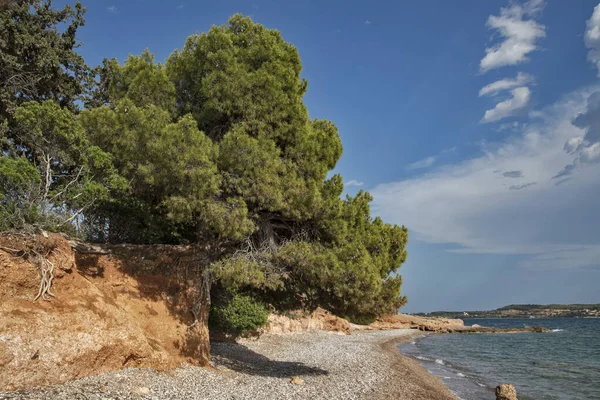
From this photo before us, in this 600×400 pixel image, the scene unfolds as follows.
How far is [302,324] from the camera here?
34594 millimetres

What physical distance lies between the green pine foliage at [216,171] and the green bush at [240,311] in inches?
92.6

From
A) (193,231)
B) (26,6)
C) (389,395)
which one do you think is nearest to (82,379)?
(193,231)

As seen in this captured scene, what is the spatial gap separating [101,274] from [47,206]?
8.97 feet

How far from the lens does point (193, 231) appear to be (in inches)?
588

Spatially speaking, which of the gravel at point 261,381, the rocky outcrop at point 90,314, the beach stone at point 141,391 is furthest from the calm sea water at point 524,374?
the beach stone at point 141,391

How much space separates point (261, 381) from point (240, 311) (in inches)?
247

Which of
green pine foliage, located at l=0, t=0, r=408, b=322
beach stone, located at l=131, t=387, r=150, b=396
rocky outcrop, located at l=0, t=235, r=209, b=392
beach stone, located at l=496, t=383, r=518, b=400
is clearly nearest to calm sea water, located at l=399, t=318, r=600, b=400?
beach stone, located at l=496, t=383, r=518, b=400

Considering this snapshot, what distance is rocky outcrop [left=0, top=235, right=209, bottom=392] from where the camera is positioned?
833cm

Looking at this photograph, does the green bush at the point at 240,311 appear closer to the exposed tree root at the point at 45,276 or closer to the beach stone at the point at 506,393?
the exposed tree root at the point at 45,276

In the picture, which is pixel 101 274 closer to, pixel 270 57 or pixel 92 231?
pixel 92 231

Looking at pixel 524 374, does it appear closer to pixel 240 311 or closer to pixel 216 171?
pixel 240 311

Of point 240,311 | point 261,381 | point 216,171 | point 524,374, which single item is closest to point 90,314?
point 216,171

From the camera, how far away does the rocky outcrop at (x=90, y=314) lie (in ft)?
27.3

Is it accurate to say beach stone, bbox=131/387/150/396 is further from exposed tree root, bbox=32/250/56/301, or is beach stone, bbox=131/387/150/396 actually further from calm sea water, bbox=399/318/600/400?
calm sea water, bbox=399/318/600/400
